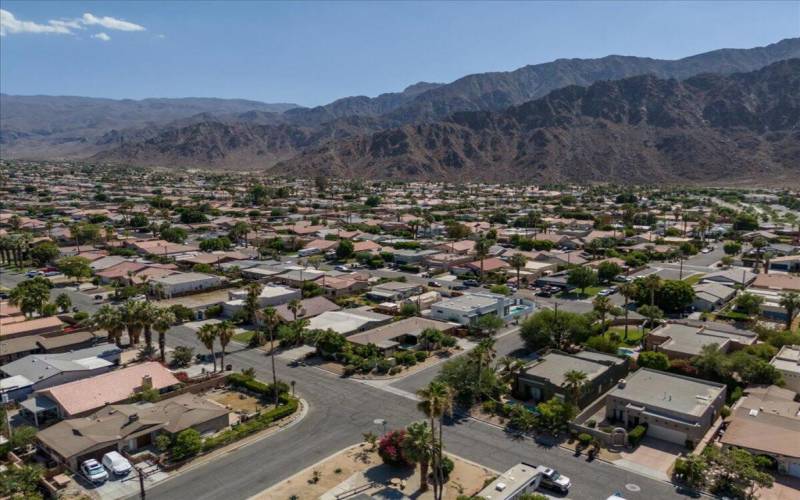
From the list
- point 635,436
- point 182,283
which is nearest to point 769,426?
point 635,436

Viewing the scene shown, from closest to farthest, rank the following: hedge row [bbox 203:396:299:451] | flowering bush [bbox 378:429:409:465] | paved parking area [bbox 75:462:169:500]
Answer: paved parking area [bbox 75:462:169:500], flowering bush [bbox 378:429:409:465], hedge row [bbox 203:396:299:451]

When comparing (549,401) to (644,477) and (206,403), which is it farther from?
(206,403)

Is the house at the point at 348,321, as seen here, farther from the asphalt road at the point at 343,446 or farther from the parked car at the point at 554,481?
the parked car at the point at 554,481

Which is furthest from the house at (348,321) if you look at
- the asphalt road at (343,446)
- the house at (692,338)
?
the house at (692,338)

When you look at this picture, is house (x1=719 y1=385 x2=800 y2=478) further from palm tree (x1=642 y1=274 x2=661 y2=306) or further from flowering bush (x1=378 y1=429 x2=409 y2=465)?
palm tree (x1=642 y1=274 x2=661 y2=306)

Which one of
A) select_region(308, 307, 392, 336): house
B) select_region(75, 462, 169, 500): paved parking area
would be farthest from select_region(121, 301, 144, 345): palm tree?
select_region(75, 462, 169, 500): paved parking area

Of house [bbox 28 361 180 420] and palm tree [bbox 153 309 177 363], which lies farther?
palm tree [bbox 153 309 177 363]

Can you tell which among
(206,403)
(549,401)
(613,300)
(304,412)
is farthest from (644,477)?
(613,300)
